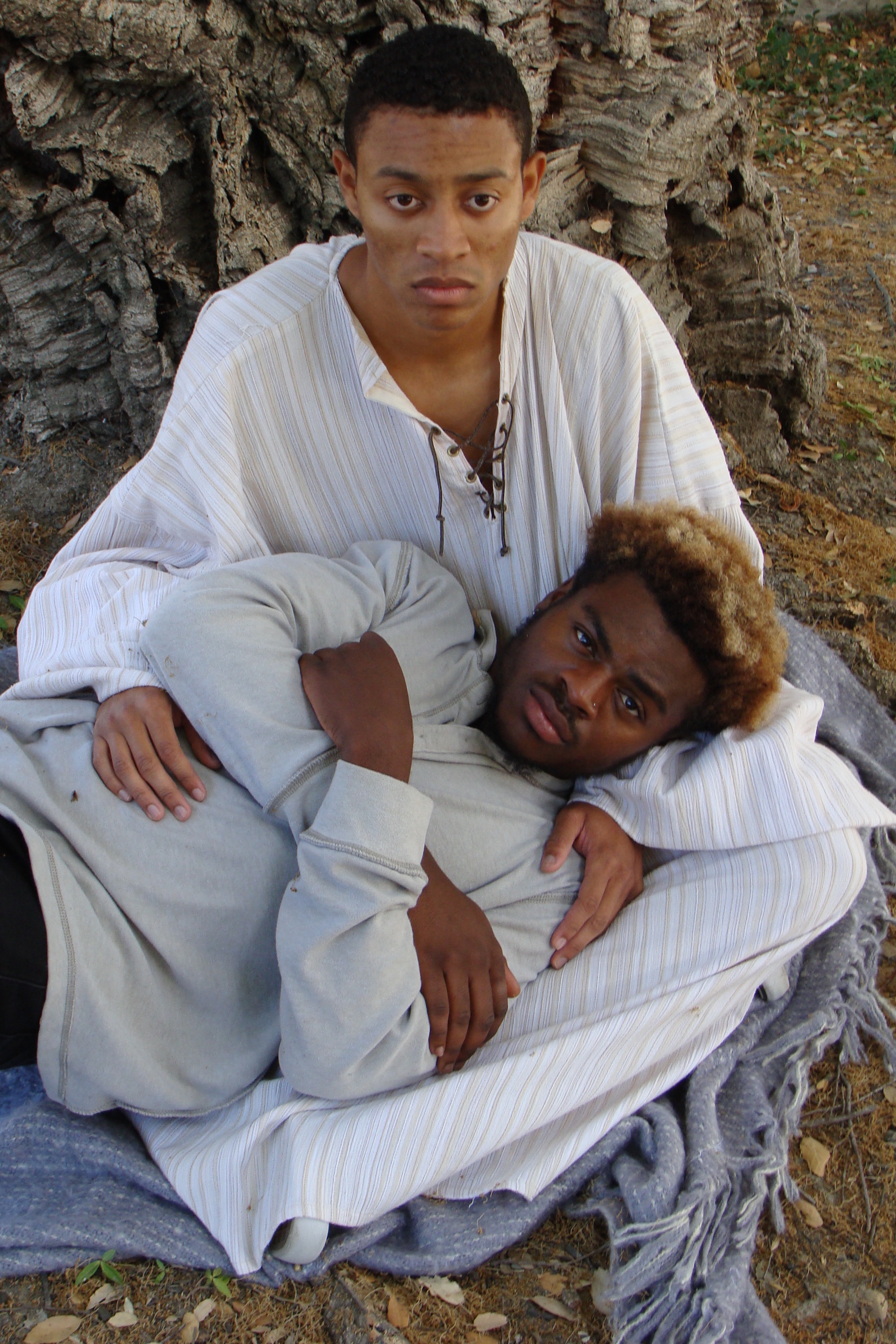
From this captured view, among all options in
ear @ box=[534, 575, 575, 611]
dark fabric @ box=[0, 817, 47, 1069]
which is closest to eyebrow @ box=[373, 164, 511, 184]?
ear @ box=[534, 575, 575, 611]

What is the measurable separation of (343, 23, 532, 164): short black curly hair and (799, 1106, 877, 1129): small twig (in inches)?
88.7

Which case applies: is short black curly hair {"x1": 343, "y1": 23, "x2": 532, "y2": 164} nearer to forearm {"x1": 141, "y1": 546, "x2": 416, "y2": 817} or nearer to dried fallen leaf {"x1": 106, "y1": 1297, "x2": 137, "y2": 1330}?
forearm {"x1": 141, "y1": 546, "x2": 416, "y2": 817}

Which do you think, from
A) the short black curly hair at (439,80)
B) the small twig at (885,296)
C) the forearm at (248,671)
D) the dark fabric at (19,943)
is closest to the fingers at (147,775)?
the forearm at (248,671)

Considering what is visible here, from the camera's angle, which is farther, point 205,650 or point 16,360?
point 16,360

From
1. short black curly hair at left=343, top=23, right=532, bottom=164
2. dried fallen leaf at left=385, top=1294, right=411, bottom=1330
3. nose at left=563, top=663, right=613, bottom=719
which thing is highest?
short black curly hair at left=343, top=23, right=532, bottom=164

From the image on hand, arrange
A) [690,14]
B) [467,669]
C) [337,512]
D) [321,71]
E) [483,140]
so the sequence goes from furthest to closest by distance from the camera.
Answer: [690,14] → [321,71] → [337,512] → [467,669] → [483,140]

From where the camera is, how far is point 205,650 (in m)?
2.07

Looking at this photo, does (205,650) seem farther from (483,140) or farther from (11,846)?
(483,140)

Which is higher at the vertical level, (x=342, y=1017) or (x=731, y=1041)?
(x=342, y=1017)

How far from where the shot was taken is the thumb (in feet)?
7.47

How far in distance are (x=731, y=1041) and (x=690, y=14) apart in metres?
3.25

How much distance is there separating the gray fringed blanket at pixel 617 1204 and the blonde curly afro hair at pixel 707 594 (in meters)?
0.81

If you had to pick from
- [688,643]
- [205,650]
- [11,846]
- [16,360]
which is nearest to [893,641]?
[688,643]

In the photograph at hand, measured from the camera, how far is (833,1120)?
2.31m
